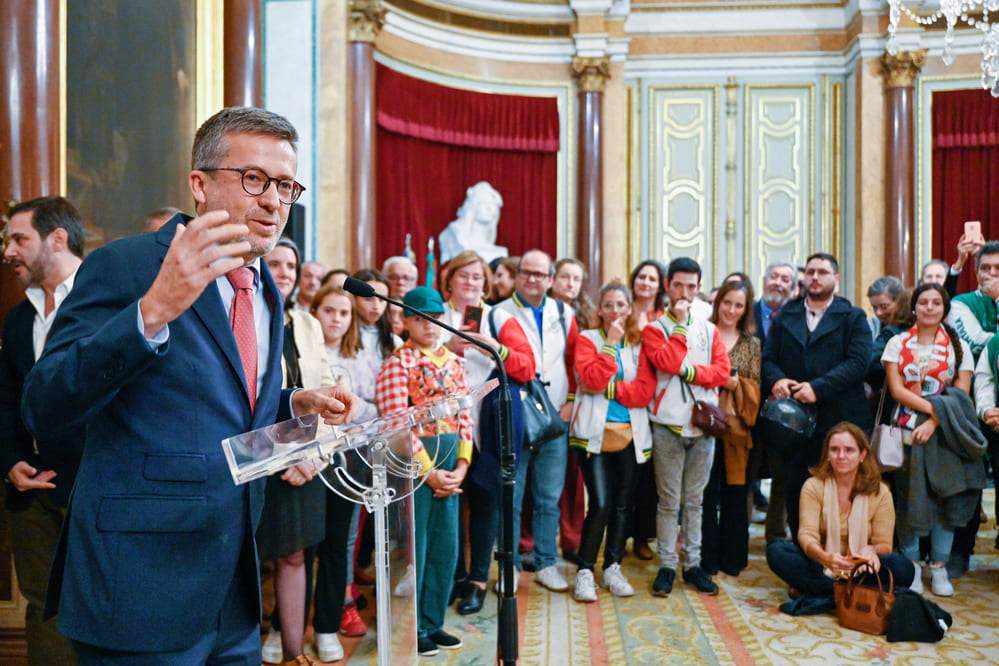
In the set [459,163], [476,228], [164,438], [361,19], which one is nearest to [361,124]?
[361,19]

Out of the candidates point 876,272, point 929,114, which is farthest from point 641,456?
point 929,114

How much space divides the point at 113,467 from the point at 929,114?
963 cm

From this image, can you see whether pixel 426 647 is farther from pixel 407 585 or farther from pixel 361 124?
pixel 361 124

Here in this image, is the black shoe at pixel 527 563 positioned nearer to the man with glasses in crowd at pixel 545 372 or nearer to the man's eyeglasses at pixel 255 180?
the man with glasses in crowd at pixel 545 372

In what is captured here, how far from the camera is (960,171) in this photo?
9.16 m

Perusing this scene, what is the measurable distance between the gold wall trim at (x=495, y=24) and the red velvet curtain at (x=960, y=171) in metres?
4.00

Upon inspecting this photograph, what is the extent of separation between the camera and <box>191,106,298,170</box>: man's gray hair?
1.43 metres

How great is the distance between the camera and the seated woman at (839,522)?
3.83 meters

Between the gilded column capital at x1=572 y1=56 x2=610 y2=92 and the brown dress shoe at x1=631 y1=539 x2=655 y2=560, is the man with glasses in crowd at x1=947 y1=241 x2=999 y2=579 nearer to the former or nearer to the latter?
the brown dress shoe at x1=631 y1=539 x2=655 y2=560

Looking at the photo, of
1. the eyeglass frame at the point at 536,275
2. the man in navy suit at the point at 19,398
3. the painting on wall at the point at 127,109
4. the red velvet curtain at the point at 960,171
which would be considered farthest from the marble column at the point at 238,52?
the red velvet curtain at the point at 960,171

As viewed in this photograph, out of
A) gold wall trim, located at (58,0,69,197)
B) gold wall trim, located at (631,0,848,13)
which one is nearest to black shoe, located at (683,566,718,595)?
gold wall trim, located at (58,0,69,197)

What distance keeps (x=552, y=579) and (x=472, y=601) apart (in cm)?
48

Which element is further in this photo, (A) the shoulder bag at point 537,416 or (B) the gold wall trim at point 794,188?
(B) the gold wall trim at point 794,188

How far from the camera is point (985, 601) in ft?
13.2
